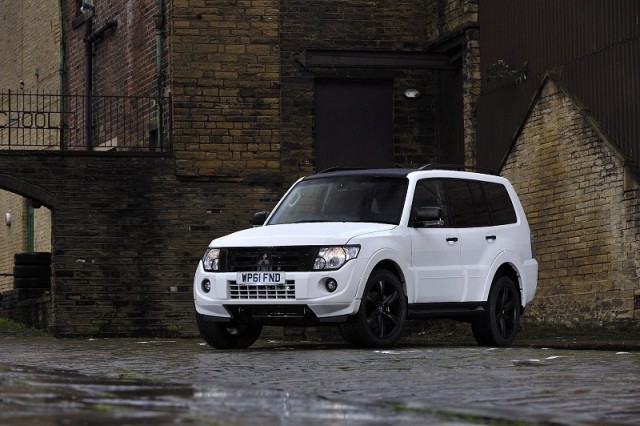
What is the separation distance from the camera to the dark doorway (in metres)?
23.2

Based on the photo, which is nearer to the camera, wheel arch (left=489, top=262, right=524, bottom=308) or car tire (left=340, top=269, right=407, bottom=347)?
car tire (left=340, top=269, right=407, bottom=347)

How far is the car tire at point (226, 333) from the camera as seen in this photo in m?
14.0

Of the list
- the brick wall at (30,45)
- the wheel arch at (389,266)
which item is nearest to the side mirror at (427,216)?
the wheel arch at (389,266)

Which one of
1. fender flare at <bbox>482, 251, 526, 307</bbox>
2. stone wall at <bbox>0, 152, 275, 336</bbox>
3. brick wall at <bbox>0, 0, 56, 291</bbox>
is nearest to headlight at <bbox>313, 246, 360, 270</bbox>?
fender flare at <bbox>482, 251, 526, 307</bbox>

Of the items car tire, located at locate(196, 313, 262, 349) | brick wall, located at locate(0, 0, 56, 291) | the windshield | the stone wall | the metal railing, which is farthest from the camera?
brick wall, located at locate(0, 0, 56, 291)

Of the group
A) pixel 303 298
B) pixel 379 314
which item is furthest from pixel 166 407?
pixel 379 314

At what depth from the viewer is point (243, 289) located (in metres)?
13.6

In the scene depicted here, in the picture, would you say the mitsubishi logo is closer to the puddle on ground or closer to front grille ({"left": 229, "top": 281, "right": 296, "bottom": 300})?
front grille ({"left": 229, "top": 281, "right": 296, "bottom": 300})

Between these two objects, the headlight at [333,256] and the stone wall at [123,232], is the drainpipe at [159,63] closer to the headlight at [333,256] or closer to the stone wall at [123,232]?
the stone wall at [123,232]

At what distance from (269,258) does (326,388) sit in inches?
200

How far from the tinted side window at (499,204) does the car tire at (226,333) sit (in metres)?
2.66

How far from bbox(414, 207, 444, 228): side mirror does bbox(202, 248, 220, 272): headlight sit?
187cm

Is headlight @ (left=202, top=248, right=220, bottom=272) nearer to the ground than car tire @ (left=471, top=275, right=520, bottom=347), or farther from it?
farther from it

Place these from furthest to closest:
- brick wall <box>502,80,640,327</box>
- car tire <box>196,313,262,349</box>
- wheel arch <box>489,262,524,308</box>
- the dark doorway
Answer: the dark doorway, brick wall <box>502,80,640,327</box>, wheel arch <box>489,262,524,308</box>, car tire <box>196,313,262,349</box>
